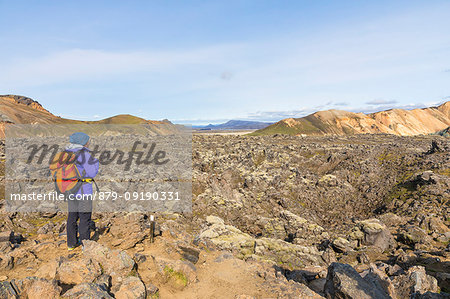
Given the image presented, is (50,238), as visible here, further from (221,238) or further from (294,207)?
(294,207)

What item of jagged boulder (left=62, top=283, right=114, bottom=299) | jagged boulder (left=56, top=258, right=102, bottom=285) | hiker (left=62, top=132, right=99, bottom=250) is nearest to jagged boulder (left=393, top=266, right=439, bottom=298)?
jagged boulder (left=62, top=283, right=114, bottom=299)

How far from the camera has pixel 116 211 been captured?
67.3 feet

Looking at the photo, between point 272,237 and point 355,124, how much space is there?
13091 cm

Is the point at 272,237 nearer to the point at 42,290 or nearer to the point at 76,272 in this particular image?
the point at 76,272

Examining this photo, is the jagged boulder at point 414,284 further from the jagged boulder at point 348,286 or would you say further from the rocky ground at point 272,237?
the jagged boulder at point 348,286

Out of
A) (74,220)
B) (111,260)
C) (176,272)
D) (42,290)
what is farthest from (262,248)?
(42,290)

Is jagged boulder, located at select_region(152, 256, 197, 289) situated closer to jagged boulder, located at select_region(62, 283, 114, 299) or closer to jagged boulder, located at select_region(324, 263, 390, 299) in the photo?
jagged boulder, located at select_region(62, 283, 114, 299)

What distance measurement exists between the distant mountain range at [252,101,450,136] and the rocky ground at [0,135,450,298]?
8588 centimetres

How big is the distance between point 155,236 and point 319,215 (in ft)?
68.8

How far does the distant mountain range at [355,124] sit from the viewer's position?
129 meters

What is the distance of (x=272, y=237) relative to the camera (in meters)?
22.8

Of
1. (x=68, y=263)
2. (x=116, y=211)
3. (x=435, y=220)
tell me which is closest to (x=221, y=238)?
(x=116, y=211)

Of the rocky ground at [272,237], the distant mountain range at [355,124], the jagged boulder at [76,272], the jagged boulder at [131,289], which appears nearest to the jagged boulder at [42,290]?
the rocky ground at [272,237]

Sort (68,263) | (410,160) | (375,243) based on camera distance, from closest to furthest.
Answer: (68,263) < (375,243) < (410,160)
